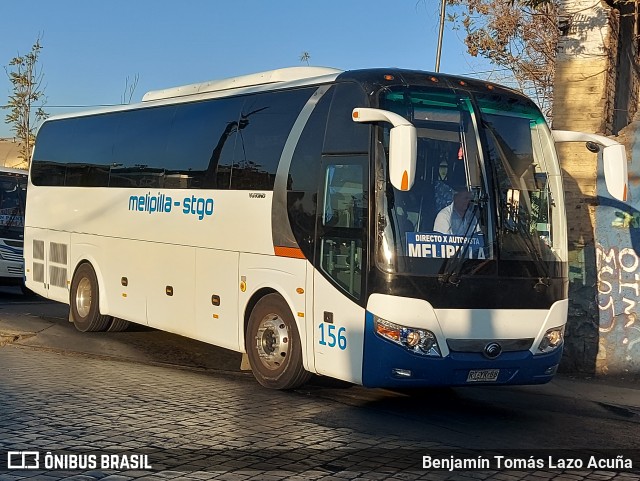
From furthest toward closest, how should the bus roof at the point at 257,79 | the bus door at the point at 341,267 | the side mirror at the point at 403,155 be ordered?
the bus roof at the point at 257,79 → the bus door at the point at 341,267 → the side mirror at the point at 403,155

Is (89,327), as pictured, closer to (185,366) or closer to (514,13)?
(185,366)

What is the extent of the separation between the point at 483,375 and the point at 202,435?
275cm

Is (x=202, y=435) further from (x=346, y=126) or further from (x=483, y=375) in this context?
(x=346, y=126)

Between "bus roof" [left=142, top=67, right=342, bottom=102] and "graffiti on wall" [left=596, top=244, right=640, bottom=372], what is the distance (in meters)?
4.57

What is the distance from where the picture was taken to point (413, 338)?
25.9ft

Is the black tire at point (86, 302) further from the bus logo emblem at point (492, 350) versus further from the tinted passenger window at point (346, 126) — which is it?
the bus logo emblem at point (492, 350)

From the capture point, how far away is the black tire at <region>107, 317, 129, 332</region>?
1388 cm

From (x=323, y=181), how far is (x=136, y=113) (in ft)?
17.3

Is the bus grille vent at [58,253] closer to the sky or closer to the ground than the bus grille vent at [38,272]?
closer to the sky

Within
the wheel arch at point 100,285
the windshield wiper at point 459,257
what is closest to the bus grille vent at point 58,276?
the wheel arch at point 100,285

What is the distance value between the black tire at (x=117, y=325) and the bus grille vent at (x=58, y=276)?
124cm

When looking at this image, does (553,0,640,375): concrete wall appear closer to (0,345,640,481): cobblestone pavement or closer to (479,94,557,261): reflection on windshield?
(479,94,557,261): reflection on windshield

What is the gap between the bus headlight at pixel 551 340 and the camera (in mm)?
8453

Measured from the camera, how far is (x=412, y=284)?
7.88 m
